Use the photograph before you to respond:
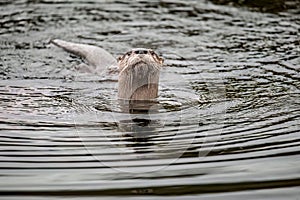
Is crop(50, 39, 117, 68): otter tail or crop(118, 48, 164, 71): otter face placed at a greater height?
crop(118, 48, 164, 71): otter face

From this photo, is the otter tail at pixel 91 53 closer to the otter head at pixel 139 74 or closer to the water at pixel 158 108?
the water at pixel 158 108

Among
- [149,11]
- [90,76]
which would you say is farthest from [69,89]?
[149,11]

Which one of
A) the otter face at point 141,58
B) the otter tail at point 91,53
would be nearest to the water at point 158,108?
the otter tail at point 91,53

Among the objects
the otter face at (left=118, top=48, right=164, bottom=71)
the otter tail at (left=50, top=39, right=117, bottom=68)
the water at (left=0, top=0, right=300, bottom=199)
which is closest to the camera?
the water at (left=0, top=0, right=300, bottom=199)

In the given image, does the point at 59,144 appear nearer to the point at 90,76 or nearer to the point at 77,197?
the point at 77,197

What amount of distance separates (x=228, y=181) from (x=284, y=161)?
472 mm

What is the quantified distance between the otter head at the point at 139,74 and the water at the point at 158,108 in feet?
0.49

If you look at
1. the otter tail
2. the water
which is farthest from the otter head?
the otter tail

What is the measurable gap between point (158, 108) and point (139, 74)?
1.06ft

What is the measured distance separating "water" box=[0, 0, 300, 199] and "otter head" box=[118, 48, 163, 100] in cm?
15

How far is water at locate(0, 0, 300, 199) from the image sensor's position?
341 cm

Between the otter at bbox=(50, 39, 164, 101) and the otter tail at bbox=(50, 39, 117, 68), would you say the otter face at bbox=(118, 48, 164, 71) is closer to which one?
the otter at bbox=(50, 39, 164, 101)

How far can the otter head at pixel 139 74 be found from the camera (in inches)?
203

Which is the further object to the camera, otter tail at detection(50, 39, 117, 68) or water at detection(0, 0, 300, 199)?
otter tail at detection(50, 39, 117, 68)
